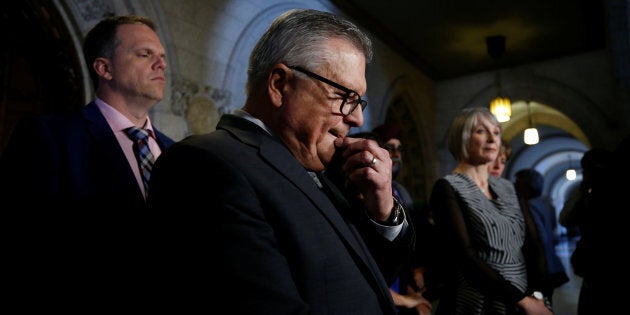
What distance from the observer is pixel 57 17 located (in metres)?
3.21

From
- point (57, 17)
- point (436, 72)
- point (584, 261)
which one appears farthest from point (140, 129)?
point (436, 72)

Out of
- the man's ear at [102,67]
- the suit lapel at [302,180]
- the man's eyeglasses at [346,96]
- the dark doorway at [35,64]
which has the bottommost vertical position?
the suit lapel at [302,180]

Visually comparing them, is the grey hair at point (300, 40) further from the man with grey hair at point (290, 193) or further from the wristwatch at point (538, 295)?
the wristwatch at point (538, 295)

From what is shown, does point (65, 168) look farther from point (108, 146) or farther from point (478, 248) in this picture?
point (478, 248)

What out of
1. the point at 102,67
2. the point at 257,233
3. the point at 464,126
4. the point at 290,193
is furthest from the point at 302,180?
the point at 464,126

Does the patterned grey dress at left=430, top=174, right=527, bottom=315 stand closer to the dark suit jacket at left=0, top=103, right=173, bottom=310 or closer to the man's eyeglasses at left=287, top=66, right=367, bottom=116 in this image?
the man's eyeglasses at left=287, top=66, right=367, bottom=116

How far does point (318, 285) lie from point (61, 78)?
338cm

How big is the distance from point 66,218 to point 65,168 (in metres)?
0.18

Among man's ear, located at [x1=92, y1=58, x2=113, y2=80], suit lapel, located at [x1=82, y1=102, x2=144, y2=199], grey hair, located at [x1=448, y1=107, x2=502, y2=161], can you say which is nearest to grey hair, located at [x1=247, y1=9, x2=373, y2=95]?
suit lapel, located at [x1=82, y1=102, x2=144, y2=199]

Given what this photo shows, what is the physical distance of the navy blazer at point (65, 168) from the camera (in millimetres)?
1316

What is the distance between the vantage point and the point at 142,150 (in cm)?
160

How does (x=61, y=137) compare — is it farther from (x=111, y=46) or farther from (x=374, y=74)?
(x=374, y=74)

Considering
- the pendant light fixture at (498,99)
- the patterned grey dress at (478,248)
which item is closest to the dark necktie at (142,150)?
the patterned grey dress at (478,248)

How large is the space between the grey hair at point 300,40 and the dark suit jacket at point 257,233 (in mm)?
232
